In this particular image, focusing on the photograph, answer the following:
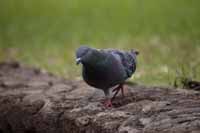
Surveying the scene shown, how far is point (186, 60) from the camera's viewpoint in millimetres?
8438

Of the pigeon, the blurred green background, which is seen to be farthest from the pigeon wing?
the blurred green background

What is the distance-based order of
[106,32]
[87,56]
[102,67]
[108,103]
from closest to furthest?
[87,56], [102,67], [108,103], [106,32]

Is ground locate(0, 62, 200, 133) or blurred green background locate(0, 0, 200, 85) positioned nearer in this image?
ground locate(0, 62, 200, 133)

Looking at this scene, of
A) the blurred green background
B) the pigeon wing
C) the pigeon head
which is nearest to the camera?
the pigeon head

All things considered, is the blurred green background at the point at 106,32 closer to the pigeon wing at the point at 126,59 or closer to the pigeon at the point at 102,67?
the pigeon wing at the point at 126,59

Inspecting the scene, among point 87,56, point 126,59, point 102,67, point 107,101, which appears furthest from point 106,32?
point 87,56

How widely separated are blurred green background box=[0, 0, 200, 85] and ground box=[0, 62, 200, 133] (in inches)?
36.2

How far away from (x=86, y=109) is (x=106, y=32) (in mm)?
5653

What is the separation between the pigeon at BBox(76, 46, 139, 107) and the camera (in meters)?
5.36

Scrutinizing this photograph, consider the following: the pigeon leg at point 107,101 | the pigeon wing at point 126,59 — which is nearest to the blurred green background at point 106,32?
the pigeon wing at point 126,59

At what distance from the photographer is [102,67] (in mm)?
5543

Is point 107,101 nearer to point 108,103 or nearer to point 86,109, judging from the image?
point 108,103

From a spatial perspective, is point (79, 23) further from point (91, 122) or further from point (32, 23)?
point (91, 122)

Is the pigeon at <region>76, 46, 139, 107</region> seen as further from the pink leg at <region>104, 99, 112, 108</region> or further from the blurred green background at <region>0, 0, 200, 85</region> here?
the blurred green background at <region>0, 0, 200, 85</region>
